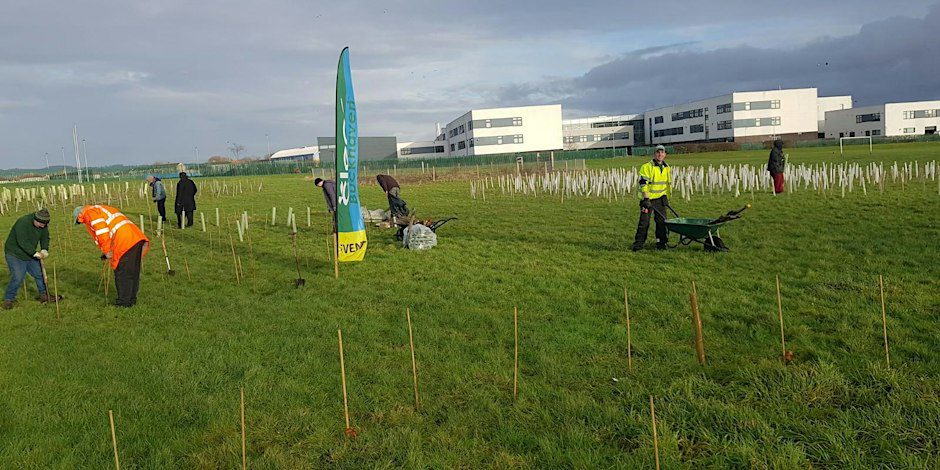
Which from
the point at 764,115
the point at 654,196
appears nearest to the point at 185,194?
the point at 654,196

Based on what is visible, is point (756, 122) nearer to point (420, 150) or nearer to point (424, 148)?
point (424, 148)

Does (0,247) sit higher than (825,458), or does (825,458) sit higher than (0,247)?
(0,247)

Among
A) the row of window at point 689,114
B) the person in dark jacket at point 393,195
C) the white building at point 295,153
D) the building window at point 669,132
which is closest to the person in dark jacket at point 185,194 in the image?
the person in dark jacket at point 393,195

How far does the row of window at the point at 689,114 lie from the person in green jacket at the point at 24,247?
71.9 m

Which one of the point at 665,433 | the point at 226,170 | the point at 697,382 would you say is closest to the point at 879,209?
the point at 697,382

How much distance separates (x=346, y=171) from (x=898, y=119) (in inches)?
2937

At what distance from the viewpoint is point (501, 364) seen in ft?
17.2

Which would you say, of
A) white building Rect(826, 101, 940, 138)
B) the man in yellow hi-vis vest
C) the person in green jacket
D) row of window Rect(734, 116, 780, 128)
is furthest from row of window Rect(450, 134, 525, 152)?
the person in green jacket

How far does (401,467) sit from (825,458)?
7.93 ft

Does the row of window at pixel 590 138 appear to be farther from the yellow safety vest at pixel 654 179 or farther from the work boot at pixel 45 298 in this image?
the work boot at pixel 45 298

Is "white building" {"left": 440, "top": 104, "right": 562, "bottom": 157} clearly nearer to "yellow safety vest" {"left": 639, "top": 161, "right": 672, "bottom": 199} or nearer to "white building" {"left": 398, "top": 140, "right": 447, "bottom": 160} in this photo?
"white building" {"left": 398, "top": 140, "right": 447, "bottom": 160}

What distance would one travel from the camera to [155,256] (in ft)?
39.8

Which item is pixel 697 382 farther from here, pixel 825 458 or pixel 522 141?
pixel 522 141

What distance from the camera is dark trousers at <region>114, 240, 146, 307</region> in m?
7.94
